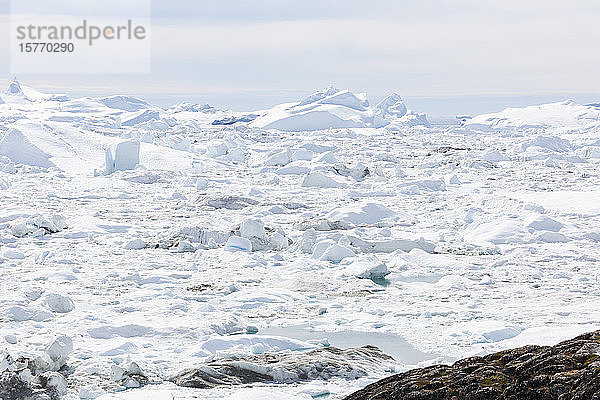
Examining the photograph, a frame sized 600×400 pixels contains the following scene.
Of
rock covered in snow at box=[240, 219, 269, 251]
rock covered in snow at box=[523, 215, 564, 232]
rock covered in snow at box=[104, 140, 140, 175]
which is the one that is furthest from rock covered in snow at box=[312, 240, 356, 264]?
rock covered in snow at box=[104, 140, 140, 175]

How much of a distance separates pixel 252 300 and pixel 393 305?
1.96 meters

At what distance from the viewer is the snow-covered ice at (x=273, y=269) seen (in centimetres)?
701

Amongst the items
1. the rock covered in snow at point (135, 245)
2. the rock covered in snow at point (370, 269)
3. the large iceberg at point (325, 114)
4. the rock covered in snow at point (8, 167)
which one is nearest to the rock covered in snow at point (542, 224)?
the rock covered in snow at point (370, 269)

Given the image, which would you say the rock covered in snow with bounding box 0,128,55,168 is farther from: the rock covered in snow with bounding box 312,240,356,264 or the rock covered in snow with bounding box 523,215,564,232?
the rock covered in snow with bounding box 523,215,564,232

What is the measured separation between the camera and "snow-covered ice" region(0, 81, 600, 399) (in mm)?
7012

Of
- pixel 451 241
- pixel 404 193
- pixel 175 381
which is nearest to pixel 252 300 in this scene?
pixel 175 381

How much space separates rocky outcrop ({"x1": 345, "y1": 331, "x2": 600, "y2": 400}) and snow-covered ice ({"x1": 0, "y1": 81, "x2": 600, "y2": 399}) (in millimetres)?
1907

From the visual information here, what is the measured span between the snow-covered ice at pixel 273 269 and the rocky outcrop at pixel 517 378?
191cm

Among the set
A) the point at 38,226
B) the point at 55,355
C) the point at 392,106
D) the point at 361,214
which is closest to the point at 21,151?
the point at 38,226

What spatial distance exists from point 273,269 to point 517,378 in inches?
321

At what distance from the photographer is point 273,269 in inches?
437

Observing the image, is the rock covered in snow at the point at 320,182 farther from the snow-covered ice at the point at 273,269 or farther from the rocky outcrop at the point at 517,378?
the rocky outcrop at the point at 517,378

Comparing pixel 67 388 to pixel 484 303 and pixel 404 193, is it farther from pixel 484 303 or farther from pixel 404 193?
pixel 404 193

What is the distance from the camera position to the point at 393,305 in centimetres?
891
